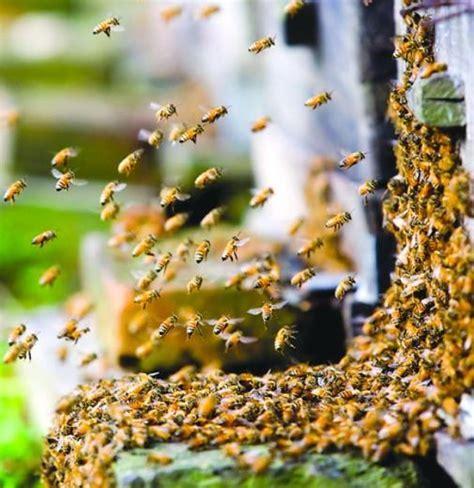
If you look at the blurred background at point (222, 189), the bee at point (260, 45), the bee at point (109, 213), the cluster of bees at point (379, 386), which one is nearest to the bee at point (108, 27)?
the blurred background at point (222, 189)

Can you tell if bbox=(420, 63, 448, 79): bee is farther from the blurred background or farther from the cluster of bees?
the blurred background

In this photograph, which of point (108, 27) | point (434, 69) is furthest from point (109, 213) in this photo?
point (434, 69)

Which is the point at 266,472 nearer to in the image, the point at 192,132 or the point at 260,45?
the point at 192,132

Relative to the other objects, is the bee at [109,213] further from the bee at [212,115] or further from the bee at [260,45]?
the bee at [260,45]

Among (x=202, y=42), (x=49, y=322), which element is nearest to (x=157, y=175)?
(x=202, y=42)

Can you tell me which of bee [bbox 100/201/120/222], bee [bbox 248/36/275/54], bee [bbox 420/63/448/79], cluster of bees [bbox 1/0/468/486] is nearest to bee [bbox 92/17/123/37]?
bee [bbox 248/36/275/54]

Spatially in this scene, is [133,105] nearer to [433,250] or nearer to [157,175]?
[157,175]

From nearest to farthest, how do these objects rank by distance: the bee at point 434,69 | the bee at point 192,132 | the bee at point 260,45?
the bee at point 434,69, the bee at point 192,132, the bee at point 260,45
